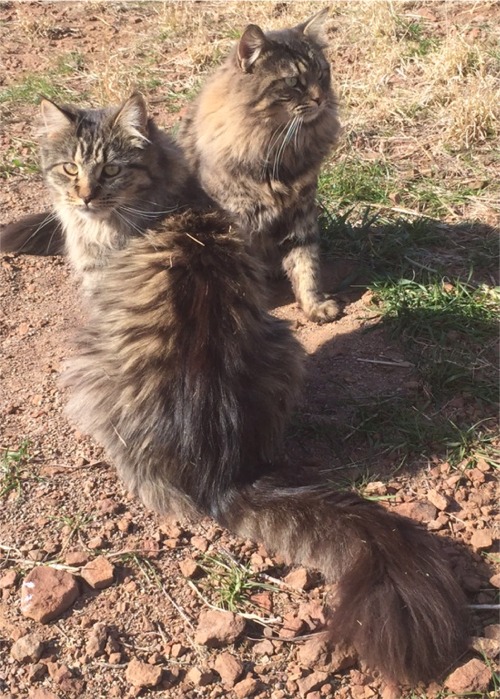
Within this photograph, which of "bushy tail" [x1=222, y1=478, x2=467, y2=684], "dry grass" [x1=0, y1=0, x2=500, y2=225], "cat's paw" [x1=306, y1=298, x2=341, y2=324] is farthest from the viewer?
"dry grass" [x1=0, y1=0, x2=500, y2=225]

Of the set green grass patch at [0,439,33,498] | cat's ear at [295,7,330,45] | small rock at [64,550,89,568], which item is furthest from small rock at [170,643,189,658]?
cat's ear at [295,7,330,45]

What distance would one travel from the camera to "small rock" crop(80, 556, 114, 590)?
2678 millimetres

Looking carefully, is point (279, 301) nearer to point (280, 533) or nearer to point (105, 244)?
point (105, 244)

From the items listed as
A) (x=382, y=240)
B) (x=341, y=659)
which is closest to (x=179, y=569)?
(x=341, y=659)

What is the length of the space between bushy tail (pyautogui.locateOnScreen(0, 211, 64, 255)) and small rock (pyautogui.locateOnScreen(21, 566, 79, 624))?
2.17 m

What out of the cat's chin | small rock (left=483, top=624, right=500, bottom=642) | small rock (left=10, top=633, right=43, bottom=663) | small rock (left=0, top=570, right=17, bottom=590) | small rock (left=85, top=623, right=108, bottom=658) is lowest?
small rock (left=483, top=624, right=500, bottom=642)

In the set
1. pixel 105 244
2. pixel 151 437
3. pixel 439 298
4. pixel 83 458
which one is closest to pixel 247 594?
pixel 151 437

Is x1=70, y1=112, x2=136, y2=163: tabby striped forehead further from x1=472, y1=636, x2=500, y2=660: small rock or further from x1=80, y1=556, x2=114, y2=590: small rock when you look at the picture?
x1=472, y1=636, x2=500, y2=660: small rock

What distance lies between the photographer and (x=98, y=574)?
8.83 feet

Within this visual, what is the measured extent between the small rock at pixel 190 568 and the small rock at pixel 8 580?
0.55 metres

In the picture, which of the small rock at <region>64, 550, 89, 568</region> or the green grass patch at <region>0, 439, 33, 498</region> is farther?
the green grass patch at <region>0, 439, 33, 498</region>

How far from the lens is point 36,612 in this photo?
256 centimetres

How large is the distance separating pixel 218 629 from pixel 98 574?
0.45 m

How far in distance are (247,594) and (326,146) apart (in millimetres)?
2493
